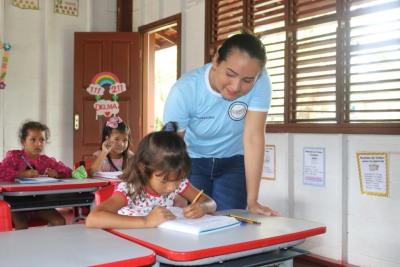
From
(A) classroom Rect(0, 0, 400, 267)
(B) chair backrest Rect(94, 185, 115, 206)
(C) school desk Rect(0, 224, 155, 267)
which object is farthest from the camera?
(A) classroom Rect(0, 0, 400, 267)

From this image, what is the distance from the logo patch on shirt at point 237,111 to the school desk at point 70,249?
79 centimetres

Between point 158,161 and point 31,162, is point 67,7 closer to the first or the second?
point 31,162

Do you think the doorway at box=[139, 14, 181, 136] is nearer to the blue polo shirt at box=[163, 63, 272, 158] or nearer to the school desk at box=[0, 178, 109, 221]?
the school desk at box=[0, 178, 109, 221]

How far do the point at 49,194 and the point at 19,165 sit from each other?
68 cm

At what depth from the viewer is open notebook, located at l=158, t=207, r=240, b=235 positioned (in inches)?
54.7

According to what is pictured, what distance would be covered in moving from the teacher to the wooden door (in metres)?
3.59

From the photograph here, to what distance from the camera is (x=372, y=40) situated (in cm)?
311

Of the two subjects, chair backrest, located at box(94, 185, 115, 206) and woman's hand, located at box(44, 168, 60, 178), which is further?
woman's hand, located at box(44, 168, 60, 178)

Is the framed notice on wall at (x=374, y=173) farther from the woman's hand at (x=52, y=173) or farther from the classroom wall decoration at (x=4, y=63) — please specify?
the classroom wall decoration at (x=4, y=63)

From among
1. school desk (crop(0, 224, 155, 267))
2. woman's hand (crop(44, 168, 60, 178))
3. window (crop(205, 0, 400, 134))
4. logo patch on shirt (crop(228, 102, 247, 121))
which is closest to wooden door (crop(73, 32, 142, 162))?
window (crop(205, 0, 400, 134))

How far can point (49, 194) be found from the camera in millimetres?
3084

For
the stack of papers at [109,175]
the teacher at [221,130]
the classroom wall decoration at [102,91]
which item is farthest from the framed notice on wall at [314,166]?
the classroom wall decoration at [102,91]

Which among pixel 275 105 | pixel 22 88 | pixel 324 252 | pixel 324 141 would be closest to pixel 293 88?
pixel 275 105

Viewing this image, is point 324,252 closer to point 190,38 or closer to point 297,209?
point 297,209
